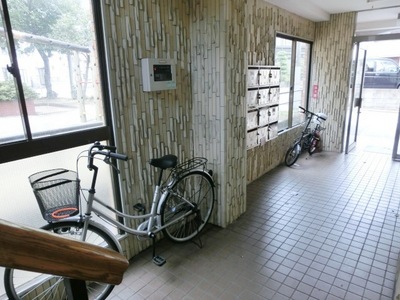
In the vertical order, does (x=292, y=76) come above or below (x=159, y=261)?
above

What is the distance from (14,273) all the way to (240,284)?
1619 mm

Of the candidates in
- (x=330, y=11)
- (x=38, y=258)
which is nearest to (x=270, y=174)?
(x=330, y=11)

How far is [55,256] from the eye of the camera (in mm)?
531

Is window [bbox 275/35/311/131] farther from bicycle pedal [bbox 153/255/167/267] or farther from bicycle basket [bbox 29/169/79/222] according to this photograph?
bicycle basket [bbox 29/169/79/222]

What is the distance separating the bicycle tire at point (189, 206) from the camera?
2678mm

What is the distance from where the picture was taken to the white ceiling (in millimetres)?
4429

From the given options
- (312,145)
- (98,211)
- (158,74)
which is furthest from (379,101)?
(98,211)

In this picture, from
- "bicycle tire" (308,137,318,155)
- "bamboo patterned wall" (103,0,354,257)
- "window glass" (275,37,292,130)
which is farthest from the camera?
"bicycle tire" (308,137,318,155)

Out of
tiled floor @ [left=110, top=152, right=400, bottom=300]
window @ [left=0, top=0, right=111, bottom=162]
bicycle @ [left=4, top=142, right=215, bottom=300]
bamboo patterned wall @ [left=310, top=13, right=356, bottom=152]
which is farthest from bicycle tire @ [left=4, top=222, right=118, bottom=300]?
bamboo patterned wall @ [left=310, top=13, right=356, bottom=152]

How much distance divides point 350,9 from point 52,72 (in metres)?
5.27

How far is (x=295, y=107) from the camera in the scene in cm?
577

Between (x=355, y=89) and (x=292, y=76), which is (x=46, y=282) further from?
(x=355, y=89)

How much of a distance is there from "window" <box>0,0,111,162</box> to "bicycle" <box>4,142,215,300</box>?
22 centimetres

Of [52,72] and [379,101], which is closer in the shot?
[52,72]
